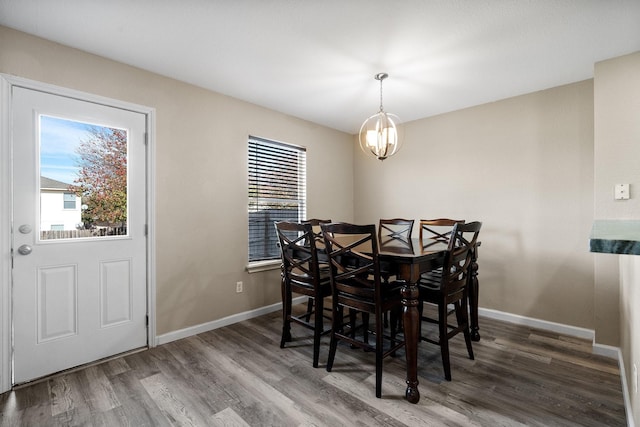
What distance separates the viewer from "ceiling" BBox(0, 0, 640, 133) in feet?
5.93

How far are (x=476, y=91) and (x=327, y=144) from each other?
1917 millimetres

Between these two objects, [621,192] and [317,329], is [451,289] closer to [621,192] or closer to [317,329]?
[317,329]

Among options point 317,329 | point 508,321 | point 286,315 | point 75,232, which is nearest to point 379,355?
point 317,329

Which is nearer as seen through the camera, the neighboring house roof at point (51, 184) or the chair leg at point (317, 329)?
the neighboring house roof at point (51, 184)

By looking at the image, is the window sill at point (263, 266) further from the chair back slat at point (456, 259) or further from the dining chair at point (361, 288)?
the chair back slat at point (456, 259)

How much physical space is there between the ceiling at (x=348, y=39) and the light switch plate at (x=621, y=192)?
1.02 meters

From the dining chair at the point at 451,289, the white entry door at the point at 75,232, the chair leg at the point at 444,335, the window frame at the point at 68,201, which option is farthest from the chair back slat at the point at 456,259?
the window frame at the point at 68,201

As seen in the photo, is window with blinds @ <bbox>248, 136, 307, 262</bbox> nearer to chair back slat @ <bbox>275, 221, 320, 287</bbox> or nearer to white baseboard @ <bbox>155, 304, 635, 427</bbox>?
white baseboard @ <bbox>155, 304, 635, 427</bbox>

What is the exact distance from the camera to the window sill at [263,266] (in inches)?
128

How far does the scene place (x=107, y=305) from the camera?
7.72 feet

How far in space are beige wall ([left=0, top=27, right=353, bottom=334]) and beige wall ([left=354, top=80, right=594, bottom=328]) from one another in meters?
2.09

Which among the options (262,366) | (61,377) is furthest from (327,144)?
(61,377)

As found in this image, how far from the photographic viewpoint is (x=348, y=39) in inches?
83.4

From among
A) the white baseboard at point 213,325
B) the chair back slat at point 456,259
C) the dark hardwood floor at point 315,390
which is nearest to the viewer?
the dark hardwood floor at point 315,390
